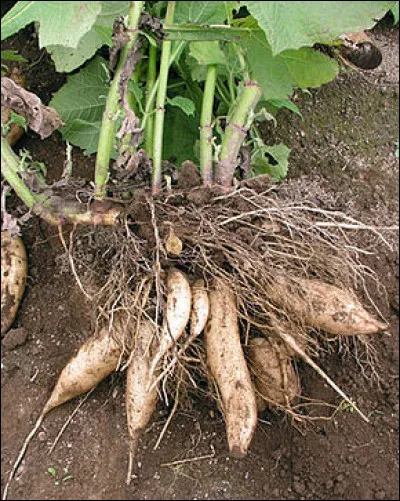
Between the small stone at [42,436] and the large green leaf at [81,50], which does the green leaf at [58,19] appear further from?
the small stone at [42,436]

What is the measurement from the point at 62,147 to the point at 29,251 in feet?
0.98

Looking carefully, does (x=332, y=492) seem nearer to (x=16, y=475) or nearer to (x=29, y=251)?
(x=16, y=475)

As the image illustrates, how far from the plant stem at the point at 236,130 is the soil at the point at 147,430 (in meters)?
0.27

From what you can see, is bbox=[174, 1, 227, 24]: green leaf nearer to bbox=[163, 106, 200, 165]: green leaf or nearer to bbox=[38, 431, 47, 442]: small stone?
bbox=[163, 106, 200, 165]: green leaf

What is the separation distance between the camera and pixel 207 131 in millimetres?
1615

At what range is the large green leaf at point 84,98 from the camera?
1777 millimetres

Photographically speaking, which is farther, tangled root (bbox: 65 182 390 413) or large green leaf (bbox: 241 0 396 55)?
tangled root (bbox: 65 182 390 413)

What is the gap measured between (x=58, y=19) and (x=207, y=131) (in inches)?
16.3

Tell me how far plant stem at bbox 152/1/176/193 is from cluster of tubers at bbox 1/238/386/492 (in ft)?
0.69

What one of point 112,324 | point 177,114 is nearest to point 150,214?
point 112,324

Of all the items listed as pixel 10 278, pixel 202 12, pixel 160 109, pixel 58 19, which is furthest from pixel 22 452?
pixel 202 12

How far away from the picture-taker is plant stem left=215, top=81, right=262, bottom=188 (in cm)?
161

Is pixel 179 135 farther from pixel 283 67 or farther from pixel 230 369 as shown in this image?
pixel 230 369

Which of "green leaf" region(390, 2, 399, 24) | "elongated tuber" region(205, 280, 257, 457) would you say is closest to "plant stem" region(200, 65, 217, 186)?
"elongated tuber" region(205, 280, 257, 457)
